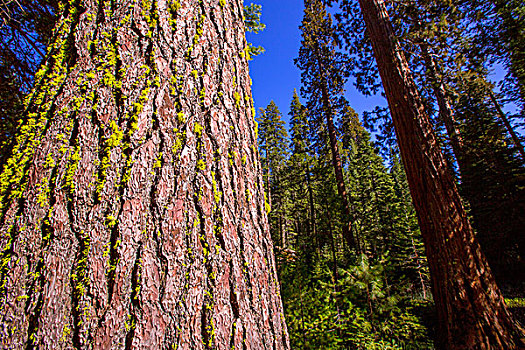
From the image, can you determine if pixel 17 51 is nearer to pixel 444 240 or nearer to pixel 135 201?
pixel 135 201

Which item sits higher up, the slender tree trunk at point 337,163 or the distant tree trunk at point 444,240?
the slender tree trunk at point 337,163

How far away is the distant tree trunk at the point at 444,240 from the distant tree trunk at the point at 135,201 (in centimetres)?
339

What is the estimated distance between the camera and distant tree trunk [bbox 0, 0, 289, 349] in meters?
0.72

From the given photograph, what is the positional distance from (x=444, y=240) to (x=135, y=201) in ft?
13.3

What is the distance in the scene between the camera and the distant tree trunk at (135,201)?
72 cm

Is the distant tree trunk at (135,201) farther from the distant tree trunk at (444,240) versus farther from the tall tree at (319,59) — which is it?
the tall tree at (319,59)

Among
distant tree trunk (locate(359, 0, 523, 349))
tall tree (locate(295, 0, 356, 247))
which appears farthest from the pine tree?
distant tree trunk (locate(359, 0, 523, 349))

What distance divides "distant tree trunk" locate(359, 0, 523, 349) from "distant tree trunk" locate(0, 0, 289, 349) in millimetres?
3390

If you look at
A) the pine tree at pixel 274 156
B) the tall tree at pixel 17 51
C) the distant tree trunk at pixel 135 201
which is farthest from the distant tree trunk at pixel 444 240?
the pine tree at pixel 274 156

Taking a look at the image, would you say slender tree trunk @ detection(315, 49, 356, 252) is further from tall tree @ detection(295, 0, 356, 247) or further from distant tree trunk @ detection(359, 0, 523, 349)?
distant tree trunk @ detection(359, 0, 523, 349)

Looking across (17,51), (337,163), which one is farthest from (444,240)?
(337,163)

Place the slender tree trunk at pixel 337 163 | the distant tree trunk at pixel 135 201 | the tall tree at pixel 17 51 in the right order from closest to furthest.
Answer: the distant tree trunk at pixel 135 201, the tall tree at pixel 17 51, the slender tree trunk at pixel 337 163

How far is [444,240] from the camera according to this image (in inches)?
129

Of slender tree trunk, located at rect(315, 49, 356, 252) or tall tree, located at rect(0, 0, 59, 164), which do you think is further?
slender tree trunk, located at rect(315, 49, 356, 252)
